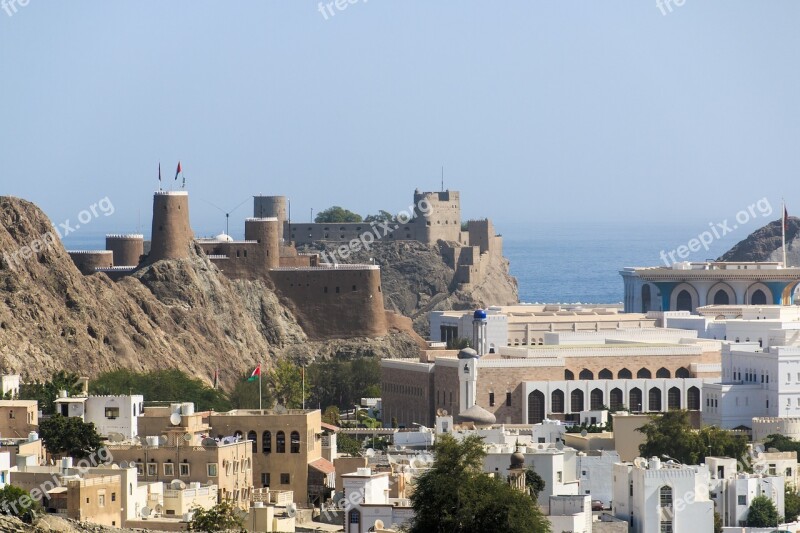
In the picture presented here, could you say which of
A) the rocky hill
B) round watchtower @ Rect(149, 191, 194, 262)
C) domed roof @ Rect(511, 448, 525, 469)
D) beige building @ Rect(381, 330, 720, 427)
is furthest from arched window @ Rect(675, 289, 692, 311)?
domed roof @ Rect(511, 448, 525, 469)

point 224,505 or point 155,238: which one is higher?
point 155,238

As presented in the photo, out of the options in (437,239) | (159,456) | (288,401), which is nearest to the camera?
(159,456)

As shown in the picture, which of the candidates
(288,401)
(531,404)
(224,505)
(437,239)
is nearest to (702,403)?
(531,404)

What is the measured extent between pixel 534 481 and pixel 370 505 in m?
9.14

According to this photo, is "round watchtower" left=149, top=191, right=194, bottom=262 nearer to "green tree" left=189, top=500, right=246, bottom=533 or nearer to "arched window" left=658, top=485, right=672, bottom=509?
"arched window" left=658, top=485, right=672, bottom=509

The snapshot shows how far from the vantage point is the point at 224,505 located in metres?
56.8

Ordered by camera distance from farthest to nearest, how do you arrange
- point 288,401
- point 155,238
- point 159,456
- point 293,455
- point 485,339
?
point 155,238 < point 485,339 < point 288,401 < point 293,455 < point 159,456

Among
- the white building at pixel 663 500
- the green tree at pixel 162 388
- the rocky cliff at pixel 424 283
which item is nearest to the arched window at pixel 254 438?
the white building at pixel 663 500

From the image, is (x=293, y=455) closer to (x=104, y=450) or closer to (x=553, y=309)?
(x=104, y=450)

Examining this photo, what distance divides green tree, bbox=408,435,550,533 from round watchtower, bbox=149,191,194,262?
70.2m

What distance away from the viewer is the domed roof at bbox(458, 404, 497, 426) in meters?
98.8

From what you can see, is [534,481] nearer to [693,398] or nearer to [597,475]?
[597,475]

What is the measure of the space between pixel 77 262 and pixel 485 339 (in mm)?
23423

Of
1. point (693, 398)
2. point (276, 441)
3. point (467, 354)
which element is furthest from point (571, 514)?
point (693, 398)
